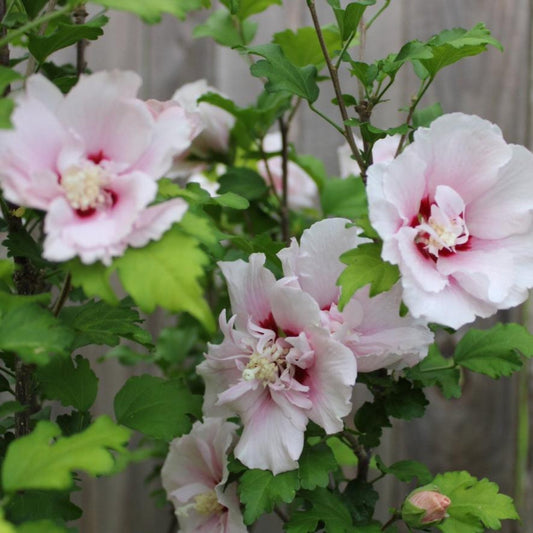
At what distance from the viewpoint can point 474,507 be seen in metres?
A: 0.80

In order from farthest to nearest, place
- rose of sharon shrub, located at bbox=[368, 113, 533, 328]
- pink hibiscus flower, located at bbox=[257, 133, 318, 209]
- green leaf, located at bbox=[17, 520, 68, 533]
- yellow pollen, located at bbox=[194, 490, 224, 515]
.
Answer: pink hibiscus flower, located at bbox=[257, 133, 318, 209] < yellow pollen, located at bbox=[194, 490, 224, 515] < rose of sharon shrub, located at bbox=[368, 113, 533, 328] < green leaf, located at bbox=[17, 520, 68, 533]

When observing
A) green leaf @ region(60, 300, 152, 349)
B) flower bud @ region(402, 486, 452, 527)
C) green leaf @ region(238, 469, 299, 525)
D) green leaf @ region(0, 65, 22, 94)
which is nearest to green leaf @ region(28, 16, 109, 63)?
green leaf @ region(0, 65, 22, 94)

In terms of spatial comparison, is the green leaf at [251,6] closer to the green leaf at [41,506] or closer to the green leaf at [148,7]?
the green leaf at [148,7]

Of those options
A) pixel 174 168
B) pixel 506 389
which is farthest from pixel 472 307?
pixel 506 389

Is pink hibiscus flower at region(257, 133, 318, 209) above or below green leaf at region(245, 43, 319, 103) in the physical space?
below

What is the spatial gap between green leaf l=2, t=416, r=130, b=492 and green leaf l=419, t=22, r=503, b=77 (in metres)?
0.49

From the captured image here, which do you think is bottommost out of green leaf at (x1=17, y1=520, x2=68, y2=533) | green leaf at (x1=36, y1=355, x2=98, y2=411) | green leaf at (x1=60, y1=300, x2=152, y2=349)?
green leaf at (x1=36, y1=355, x2=98, y2=411)

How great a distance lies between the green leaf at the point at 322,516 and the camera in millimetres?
774

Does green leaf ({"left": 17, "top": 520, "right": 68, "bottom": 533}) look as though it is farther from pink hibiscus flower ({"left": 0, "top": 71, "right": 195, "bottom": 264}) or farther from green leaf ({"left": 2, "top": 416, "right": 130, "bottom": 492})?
pink hibiscus flower ({"left": 0, "top": 71, "right": 195, "bottom": 264})

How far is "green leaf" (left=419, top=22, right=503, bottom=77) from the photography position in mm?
732

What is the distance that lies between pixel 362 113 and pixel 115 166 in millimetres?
327

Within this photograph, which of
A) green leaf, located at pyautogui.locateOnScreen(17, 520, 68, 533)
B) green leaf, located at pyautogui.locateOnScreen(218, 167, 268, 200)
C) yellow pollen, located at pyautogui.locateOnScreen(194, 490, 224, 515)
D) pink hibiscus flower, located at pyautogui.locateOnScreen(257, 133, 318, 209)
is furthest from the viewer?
pink hibiscus flower, located at pyautogui.locateOnScreen(257, 133, 318, 209)

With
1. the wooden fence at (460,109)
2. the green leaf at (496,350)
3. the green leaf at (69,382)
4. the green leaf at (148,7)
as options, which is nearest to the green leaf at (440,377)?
the green leaf at (496,350)

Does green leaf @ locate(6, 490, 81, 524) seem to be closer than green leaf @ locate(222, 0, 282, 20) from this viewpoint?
Yes
